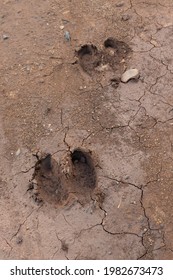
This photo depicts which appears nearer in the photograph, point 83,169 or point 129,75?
point 83,169

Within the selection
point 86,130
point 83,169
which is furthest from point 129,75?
point 83,169

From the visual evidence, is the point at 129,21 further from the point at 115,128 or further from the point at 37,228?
the point at 37,228

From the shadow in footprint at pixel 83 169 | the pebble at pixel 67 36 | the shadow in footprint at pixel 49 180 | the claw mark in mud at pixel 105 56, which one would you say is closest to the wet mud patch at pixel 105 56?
the claw mark in mud at pixel 105 56

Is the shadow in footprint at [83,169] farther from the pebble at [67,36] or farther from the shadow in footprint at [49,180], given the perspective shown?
the pebble at [67,36]

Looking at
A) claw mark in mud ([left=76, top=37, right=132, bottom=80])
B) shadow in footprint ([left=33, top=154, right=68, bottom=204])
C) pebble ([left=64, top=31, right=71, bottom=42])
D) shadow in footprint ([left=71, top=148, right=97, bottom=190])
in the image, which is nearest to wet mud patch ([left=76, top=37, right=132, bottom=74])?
claw mark in mud ([left=76, top=37, right=132, bottom=80])

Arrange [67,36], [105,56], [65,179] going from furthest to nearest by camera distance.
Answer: [67,36], [105,56], [65,179]

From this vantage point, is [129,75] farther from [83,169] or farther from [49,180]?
[49,180]

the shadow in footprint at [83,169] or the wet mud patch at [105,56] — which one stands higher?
the wet mud patch at [105,56]

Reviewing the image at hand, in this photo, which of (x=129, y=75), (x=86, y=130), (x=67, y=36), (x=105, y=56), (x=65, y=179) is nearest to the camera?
(x=65, y=179)
